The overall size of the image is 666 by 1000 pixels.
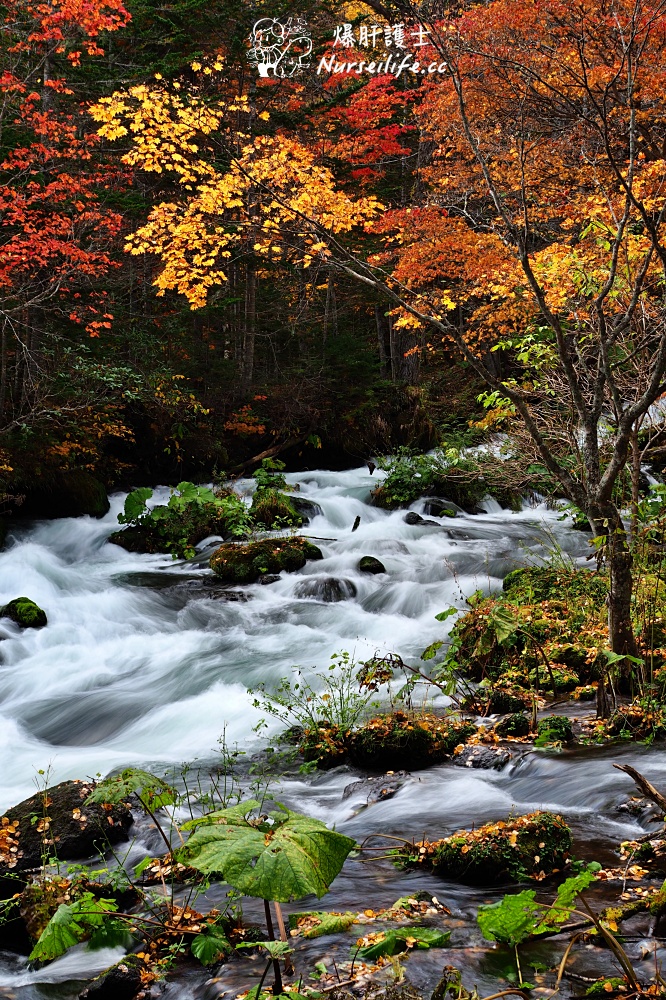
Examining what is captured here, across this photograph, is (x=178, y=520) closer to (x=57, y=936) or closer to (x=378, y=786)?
(x=378, y=786)

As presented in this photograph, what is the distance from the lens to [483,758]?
4918mm

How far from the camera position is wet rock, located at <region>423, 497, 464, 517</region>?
1426cm

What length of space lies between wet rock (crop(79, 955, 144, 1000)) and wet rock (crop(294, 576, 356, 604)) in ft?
23.7

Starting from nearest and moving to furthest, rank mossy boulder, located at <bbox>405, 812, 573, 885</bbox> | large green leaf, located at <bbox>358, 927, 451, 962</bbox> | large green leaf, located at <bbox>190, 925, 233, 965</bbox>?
1. large green leaf, located at <bbox>358, 927, 451, 962</bbox>
2. large green leaf, located at <bbox>190, 925, 233, 965</bbox>
3. mossy boulder, located at <bbox>405, 812, 573, 885</bbox>

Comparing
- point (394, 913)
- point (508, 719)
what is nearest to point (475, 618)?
point (508, 719)

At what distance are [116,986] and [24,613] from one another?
6.95 m

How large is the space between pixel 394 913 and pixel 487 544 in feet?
31.2

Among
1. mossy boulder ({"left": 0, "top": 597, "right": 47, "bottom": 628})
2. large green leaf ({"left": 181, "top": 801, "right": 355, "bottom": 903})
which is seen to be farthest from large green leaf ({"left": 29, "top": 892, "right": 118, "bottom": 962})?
mossy boulder ({"left": 0, "top": 597, "right": 47, "bottom": 628})

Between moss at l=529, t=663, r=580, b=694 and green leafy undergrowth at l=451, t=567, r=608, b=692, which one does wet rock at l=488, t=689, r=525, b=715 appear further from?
moss at l=529, t=663, r=580, b=694

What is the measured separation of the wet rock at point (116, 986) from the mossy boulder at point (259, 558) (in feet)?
26.2

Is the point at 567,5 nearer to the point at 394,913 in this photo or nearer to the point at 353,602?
the point at 353,602

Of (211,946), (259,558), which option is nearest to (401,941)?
(211,946)

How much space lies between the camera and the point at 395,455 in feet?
54.6

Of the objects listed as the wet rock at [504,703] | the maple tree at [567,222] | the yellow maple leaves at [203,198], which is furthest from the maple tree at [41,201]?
the wet rock at [504,703]
